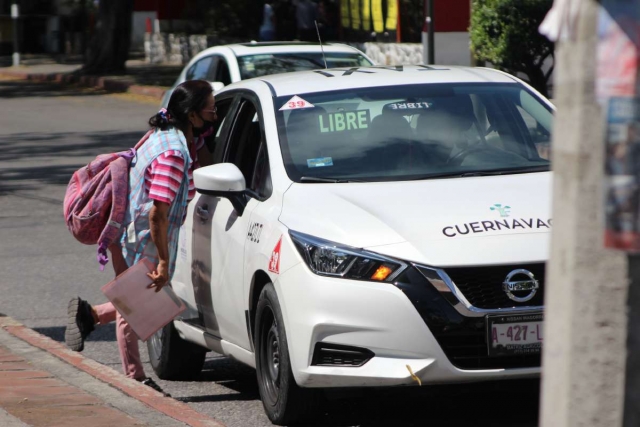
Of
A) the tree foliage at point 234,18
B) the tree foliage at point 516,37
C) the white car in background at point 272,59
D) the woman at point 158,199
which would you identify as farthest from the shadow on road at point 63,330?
the tree foliage at point 234,18

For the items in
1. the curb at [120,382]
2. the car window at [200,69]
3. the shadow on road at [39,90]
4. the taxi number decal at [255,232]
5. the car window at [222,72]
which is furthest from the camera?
the shadow on road at [39,90]

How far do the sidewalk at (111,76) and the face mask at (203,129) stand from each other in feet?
62.4

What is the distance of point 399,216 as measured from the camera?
5621mm

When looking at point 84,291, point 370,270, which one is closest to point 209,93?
point 370,270

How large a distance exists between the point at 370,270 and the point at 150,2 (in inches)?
1443

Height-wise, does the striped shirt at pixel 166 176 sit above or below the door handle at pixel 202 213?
above

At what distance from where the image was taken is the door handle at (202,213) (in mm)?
6861

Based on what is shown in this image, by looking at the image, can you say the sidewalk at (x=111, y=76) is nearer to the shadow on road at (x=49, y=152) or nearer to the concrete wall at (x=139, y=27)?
the concrete wall at (x=139, y=27)

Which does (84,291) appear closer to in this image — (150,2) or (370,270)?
(370,270)

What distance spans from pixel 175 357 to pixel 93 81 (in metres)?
23.5

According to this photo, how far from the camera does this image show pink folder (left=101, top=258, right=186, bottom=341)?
21.7 feet

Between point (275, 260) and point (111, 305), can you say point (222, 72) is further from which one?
point (275, 260)

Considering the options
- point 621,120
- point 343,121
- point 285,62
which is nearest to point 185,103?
point 343,121

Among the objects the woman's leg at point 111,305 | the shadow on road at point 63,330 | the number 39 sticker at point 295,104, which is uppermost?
the number 39 sticker at point 295,104
